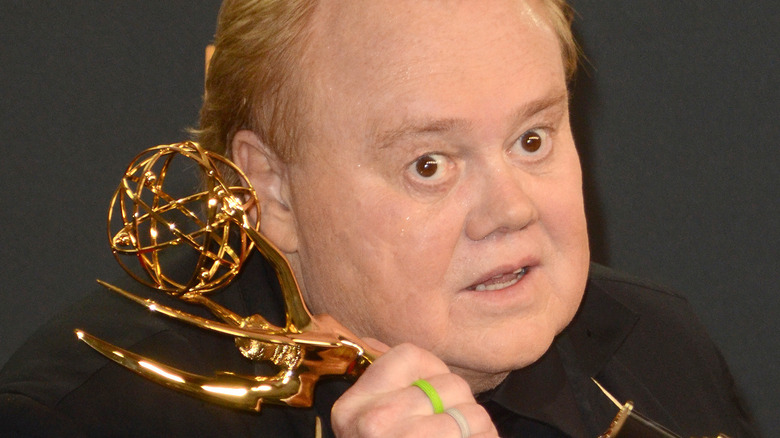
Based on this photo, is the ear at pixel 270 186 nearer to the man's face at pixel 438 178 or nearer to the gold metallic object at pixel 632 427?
the man's face at pixel 438 178

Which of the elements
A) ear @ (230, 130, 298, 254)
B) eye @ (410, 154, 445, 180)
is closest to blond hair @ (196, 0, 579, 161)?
ear @ (230, 130, 298, 254)

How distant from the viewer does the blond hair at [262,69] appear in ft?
3.02

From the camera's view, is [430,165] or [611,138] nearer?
[430,165]

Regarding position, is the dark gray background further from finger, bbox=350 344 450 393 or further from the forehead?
finger, bbox=350 344 450 393

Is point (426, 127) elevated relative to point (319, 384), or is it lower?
elevated

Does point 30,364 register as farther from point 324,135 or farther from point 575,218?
point 575,218

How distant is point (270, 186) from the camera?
3.23 ft

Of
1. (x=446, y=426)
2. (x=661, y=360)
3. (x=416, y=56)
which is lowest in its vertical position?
(x=661, y=360)

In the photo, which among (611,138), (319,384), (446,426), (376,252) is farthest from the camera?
(611,138)

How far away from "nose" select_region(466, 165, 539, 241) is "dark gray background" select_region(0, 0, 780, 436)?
22.1 inches

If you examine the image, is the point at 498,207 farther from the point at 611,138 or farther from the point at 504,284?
the point at 611,138

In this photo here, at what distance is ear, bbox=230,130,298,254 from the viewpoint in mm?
972

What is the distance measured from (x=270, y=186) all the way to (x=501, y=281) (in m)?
0.24

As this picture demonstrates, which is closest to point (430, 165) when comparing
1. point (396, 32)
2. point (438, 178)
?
point (438, 178)
